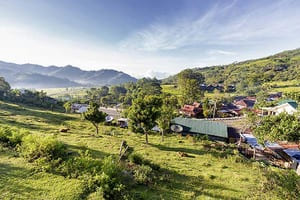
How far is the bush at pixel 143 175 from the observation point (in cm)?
952

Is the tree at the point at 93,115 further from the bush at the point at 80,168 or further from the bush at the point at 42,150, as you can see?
the bush at the point at 80,168

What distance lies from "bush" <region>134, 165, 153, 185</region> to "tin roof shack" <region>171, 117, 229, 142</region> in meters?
18.9

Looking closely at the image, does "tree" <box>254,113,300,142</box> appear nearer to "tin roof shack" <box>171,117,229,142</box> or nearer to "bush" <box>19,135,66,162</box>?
"tin roof shack" <box>171,117,229,142</box>

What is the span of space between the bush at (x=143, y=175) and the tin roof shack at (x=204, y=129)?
18.9 metres

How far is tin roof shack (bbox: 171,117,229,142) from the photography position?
Answer: 27.4 metres

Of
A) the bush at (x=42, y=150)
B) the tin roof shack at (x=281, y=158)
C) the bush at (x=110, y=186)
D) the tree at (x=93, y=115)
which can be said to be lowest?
the tin roof shack at (x=281, y=158)

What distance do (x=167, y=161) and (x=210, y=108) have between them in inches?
1467

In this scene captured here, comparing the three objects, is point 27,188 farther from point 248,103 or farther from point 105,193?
point 248,103

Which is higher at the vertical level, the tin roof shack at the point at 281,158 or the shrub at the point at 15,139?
the shrub at the point at 15,139

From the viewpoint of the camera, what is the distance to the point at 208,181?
11.0 meters

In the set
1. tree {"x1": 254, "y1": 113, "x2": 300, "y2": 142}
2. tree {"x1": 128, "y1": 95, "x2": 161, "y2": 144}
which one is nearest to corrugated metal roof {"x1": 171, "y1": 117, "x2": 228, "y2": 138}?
tree {"x1": 254, "y1": 113, "x2": 300, "y2": 142}

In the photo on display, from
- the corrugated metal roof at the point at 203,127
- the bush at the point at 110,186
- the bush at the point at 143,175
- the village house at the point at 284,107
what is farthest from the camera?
the village house at the point at 284,107

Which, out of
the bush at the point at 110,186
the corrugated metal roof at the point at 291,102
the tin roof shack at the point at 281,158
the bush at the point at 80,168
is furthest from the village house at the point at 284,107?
the bush at the point at 80,168

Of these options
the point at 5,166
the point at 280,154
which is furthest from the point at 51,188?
the point at 280,154
